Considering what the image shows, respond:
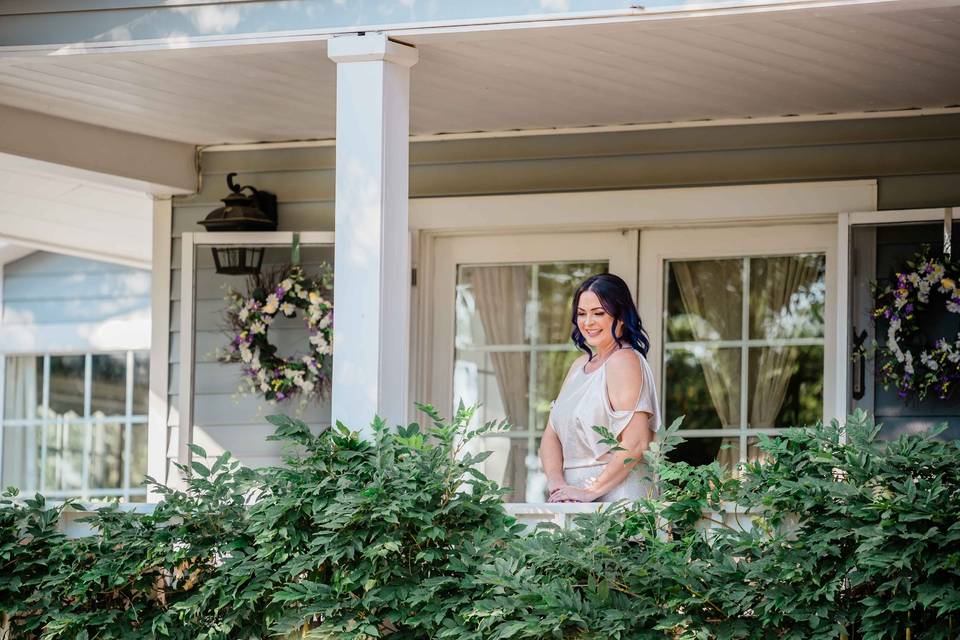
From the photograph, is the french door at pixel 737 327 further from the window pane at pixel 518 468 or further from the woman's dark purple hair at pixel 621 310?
the woman's dark purple hair at pixel 621 310

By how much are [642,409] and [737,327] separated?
65.0 inches

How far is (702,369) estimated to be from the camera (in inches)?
237

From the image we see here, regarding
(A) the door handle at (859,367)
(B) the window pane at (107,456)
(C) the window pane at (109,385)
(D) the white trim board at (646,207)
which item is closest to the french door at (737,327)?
(D) the white trim board at (646,207)

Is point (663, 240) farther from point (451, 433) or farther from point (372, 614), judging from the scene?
point (372, 614)

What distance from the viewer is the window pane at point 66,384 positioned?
9.54 m

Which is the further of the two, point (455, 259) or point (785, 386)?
point (455, 259)

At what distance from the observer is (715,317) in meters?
6.02

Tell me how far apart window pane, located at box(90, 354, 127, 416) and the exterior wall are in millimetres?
435

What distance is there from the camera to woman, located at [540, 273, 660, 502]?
14.7ft

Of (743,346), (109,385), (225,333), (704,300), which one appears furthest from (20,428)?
(743,346)

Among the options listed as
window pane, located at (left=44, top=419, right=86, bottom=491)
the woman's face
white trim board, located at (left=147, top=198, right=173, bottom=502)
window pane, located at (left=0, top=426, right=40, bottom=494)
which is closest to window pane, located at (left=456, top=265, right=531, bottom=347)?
white trim board, located at (left=147, top=198, right=173, bottom=502)

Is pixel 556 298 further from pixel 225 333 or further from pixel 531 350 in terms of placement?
pixel 225 333

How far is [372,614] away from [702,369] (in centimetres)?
234

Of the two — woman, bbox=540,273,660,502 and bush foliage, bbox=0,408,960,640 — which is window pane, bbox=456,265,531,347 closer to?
woman, bbox=540,273,660,502
